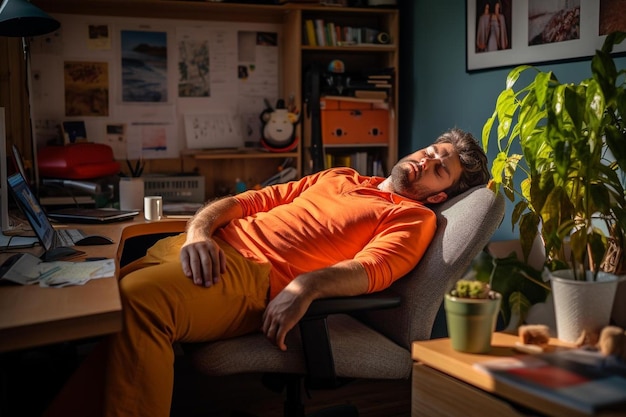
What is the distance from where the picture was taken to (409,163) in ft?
7.22

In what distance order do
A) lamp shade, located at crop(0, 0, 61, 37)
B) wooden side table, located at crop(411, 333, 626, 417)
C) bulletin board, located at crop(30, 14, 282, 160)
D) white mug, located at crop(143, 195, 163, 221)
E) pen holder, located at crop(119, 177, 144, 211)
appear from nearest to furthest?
wooden side table, located at crop(411, 333, 626, 417), lamp shade, located at crop(0, 0, 61, 37), white mug, located at crop(143, 195, 163, 221), pen holder, located at crop(119, 177, 144, 211), bulletin board, located at crop(30, 14, 282, 160)

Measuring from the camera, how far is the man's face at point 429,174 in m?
2.18

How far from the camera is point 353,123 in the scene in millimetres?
3938

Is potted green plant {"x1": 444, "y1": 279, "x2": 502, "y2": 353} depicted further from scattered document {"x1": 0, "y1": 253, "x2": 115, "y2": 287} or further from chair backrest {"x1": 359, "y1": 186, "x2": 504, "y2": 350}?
scattered document {"x1": 0, "y1": 253, "x2": 115, "y2": 287}

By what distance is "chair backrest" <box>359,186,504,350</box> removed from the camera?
5.99 feet

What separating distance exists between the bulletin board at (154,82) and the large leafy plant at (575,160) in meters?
2.29

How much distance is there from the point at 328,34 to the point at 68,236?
6.82 ft

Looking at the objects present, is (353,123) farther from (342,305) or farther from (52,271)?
(52,271)

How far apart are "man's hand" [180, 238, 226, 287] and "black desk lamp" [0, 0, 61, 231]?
2.65 feet

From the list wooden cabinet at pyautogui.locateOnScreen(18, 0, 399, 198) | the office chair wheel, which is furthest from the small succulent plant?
wooden cabinet at pyautogui.locateOnScreen(18, 0, 399, 198)

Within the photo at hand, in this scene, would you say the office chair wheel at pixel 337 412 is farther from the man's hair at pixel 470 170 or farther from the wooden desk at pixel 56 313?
the wooden desk at pixel 56 313

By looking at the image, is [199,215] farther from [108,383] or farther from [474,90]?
[474,90]

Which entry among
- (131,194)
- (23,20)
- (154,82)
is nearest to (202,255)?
(131,194)

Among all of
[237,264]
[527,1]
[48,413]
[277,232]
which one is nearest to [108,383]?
[48,413]
